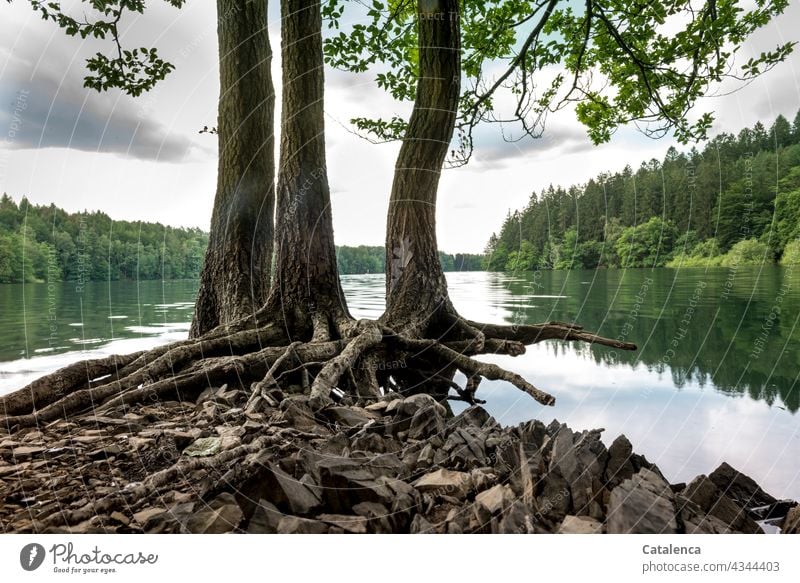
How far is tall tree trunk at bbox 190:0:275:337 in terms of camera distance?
5.50m

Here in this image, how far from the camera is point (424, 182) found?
5.02 m

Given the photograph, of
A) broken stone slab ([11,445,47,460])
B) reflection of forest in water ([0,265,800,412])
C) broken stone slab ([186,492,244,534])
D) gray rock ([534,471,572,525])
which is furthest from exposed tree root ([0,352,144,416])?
gray rock ([534,471,572,525])

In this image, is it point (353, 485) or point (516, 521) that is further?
point (353, 485)

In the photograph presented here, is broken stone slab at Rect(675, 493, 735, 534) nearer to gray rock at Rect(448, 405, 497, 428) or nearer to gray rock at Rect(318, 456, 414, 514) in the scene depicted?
gray rock at Rect(318, 456, 414, 514)

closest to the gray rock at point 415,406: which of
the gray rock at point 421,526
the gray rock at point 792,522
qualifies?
the gray rock at point 421,526

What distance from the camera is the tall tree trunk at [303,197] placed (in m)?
4.87

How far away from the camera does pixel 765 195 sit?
8.59ft

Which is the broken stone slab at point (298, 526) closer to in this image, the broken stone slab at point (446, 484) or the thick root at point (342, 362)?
the broken stone slab at point (446, 484)

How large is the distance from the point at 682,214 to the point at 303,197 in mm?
3510

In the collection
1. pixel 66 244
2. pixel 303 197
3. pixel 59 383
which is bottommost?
pixel 59 383

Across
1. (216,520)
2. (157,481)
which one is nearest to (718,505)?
(216,520)

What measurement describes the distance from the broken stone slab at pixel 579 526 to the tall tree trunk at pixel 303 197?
10.4 feet

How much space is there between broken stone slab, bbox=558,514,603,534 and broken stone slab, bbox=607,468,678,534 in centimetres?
6

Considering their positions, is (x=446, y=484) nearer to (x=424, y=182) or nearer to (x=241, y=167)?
(x=424, y=182)
